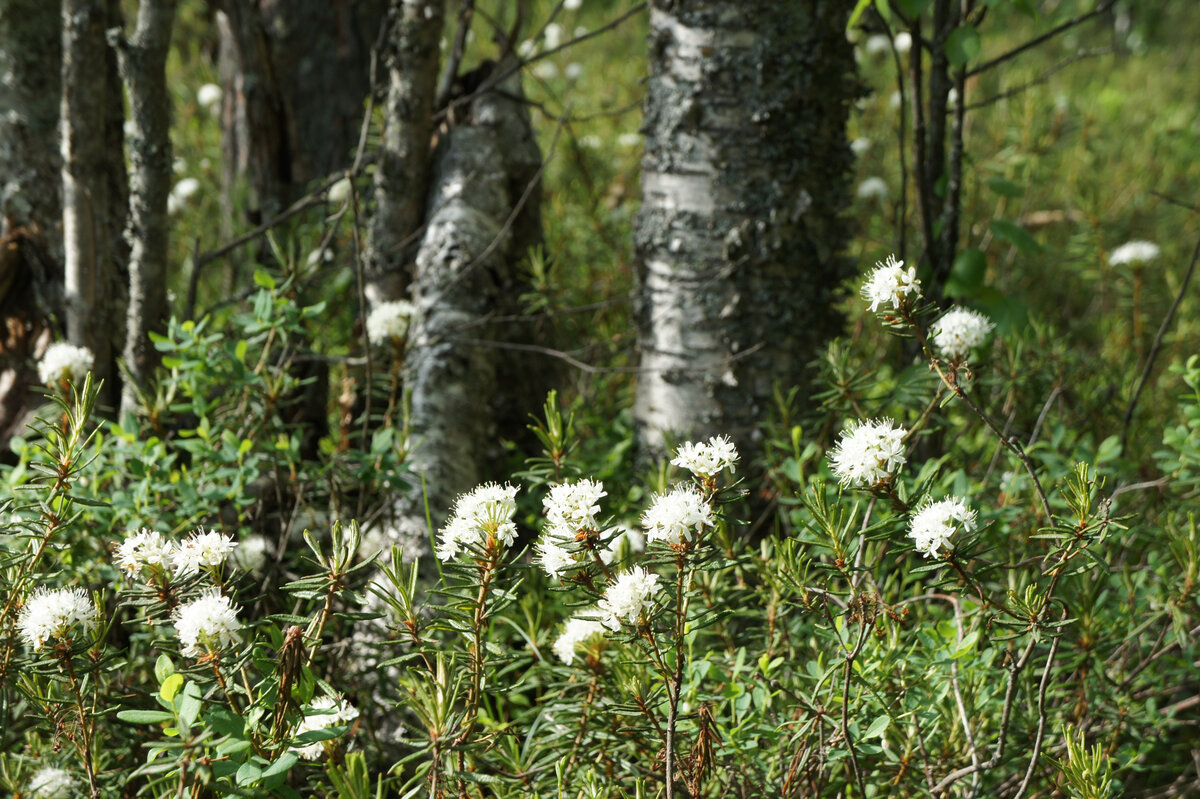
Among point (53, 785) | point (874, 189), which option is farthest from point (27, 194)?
point (874, 189)

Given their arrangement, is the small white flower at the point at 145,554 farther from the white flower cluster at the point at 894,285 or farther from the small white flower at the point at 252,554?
the white flower cluster at the point at 894,285

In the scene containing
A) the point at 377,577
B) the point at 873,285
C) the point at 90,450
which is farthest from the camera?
the point at 377,577

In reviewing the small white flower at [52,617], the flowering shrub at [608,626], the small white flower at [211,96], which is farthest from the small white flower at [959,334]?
the small white flower at [211,96]

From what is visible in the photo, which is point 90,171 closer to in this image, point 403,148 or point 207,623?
point 403,148

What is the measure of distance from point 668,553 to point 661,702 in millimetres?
318

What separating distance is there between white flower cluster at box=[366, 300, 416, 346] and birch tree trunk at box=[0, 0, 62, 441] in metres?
0.92

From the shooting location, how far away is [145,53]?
198cm

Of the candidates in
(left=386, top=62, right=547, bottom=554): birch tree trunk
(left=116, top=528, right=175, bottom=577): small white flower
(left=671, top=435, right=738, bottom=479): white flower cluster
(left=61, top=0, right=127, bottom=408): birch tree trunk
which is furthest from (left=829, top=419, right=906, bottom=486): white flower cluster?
(left=61, top=0, right=127, bottom=408): birch tree trunk

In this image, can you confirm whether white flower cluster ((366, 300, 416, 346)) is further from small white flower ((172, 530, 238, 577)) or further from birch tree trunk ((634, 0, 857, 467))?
small white flower ((172, 530, 238, 577))

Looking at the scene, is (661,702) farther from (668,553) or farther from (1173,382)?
(1173,382)

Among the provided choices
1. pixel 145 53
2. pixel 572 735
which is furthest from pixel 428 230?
pixel 572 735

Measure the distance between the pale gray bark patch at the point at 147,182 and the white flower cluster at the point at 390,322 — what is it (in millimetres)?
523

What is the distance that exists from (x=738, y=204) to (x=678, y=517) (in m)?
1.25

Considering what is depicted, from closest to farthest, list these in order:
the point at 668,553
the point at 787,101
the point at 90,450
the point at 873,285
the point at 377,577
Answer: the point at 668,553, the point at 873,285, the point at 90,450, the point at 377,577, the point at 787,101
